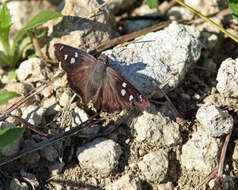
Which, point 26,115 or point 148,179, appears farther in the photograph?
point 26,115

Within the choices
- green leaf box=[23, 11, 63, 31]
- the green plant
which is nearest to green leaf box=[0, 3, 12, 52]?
the green plant

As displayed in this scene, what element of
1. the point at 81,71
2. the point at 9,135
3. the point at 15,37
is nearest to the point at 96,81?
the point at 81,71

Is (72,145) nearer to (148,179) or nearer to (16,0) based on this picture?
(148,179)

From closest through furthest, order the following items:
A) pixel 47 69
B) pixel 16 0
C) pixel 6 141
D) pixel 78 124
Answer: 1. pixel 6 141
2. pixel 78 124
3. pixel 47 69
4. pixel 16 0

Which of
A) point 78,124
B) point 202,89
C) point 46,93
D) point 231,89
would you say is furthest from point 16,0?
point 231,89

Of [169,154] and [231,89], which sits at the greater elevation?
[231,89]

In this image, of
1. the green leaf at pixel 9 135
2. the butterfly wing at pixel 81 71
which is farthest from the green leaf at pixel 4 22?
the green leaf at pixel 9 135

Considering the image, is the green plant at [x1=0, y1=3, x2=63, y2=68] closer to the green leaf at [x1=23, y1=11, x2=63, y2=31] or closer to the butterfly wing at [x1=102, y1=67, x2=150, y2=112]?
the green leaf at [x1=23, y1=11, x2=63, y2=31]

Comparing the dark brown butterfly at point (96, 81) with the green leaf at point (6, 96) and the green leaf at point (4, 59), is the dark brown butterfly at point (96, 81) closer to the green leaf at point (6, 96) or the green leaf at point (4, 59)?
the green leaf at point (6, 96)
